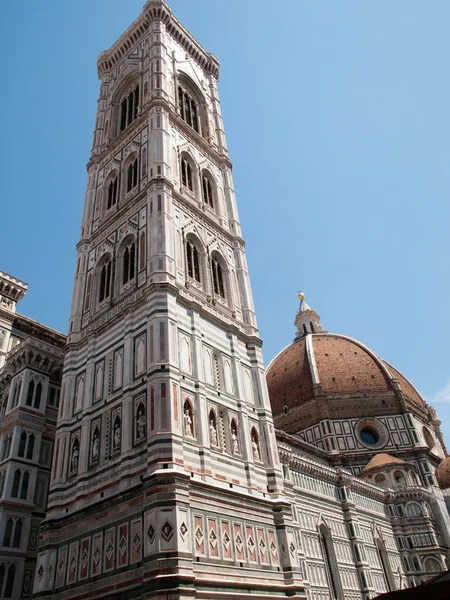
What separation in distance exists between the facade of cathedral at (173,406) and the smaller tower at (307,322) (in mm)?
40341

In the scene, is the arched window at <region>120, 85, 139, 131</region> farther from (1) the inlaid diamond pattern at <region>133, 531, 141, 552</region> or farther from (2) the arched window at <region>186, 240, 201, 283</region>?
(1) the inlaid diamond pattern at <region>133, 531, 141, 552</region>

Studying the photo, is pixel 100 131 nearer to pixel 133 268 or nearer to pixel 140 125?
pixel 140 125

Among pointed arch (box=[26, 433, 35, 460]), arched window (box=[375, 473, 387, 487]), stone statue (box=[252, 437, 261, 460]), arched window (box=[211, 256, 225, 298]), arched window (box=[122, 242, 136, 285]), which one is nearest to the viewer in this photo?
stone statue (box=[252, 437, 261, 460])

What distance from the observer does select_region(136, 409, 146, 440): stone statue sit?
15.9m

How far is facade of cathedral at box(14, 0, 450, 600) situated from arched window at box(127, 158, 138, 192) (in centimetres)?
13

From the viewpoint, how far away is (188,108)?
29.8m

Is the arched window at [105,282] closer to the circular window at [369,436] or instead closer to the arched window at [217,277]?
the arched window at [217,277]

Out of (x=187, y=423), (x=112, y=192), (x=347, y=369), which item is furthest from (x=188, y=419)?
(x=347, y=369)

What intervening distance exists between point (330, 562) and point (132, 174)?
25.6 m

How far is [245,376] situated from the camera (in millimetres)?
20281

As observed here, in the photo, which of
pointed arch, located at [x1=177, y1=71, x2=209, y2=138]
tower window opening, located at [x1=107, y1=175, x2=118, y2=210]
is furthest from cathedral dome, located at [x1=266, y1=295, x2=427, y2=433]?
tower window opening, located at [x1=107, y1=175, x2=118, y2=210]

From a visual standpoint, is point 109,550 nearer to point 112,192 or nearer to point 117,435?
point 117,435

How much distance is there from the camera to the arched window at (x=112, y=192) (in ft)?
84.4

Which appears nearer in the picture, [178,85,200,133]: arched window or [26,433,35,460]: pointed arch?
[26,433,35,460]: pointed arch
